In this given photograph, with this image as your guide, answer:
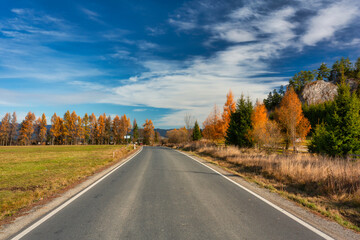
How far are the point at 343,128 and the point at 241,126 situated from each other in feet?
36.0

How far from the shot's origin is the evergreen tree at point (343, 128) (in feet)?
52.3

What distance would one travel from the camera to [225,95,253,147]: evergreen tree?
2551cm

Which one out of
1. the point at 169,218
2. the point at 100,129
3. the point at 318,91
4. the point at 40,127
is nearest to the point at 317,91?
the point at 318,91

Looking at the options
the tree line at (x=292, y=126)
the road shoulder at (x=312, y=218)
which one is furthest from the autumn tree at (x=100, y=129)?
the road shoulder at (x=312, y=218)

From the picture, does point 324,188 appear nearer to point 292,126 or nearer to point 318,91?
point 292,126

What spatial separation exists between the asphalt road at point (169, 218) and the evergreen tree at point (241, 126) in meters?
19.1

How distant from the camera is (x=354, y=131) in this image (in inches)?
629

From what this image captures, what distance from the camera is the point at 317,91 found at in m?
90.3

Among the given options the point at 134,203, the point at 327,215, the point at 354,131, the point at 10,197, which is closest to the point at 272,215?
the point at 327,215

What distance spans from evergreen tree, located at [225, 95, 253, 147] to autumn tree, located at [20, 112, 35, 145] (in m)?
87.2

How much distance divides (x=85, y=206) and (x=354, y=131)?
63.5 feet

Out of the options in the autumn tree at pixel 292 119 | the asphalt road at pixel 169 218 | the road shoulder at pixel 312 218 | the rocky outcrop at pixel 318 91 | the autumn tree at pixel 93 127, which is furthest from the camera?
the autumn tree at pixel 93 127

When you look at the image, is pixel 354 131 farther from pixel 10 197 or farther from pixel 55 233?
pixel 10 197

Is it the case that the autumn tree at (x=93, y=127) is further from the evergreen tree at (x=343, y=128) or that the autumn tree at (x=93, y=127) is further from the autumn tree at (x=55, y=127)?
the evergreen tree at (x=343, y=128)
